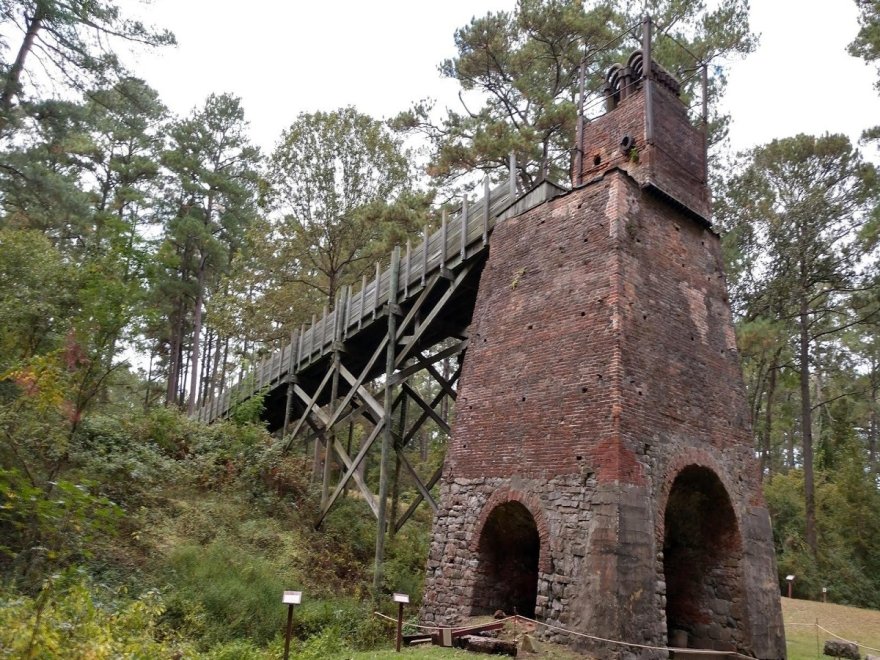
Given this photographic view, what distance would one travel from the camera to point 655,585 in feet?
25.3

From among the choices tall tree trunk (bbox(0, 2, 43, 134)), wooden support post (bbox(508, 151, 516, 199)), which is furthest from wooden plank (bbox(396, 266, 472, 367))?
tall tree trunk (bbox(0, 2, 43, 134))

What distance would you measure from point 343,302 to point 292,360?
2.88 meters

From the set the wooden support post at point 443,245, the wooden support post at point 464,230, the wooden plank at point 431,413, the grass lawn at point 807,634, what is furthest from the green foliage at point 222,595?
the wooden support post at point 464,230

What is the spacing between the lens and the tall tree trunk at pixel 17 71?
1266 centimetres

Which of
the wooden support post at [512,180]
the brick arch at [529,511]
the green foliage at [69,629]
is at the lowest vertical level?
the green foliage at [69,629]

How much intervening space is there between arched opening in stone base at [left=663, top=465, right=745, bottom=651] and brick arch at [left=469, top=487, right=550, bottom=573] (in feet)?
6.85

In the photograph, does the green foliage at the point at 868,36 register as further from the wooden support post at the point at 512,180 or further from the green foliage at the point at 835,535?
the green foliage at the point at 835,535

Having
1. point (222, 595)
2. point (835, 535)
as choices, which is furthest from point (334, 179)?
point (835, 535)

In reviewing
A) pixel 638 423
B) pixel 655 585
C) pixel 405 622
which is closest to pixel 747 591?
pixel 655 585

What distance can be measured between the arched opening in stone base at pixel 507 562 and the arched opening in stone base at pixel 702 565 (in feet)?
6.78

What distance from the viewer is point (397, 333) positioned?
43.3ft

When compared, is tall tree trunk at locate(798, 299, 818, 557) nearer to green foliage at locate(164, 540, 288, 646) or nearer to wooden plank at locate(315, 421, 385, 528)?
wooden plank at locate(315, 421, 385, 528)

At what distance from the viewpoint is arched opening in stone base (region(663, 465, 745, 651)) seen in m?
8.97

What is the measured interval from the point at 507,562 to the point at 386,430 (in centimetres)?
383
